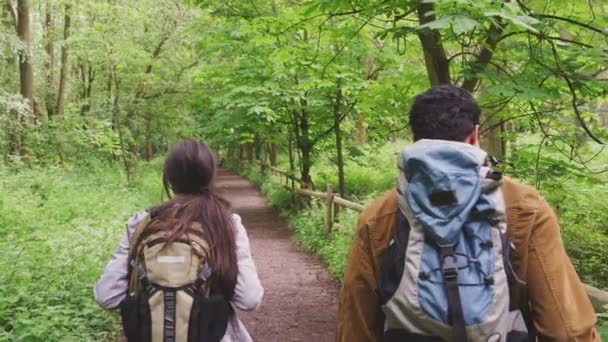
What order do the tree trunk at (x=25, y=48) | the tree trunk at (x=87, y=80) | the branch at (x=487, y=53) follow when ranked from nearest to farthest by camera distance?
the branch at (x=487, y=53)
the tree trunk at (x=25, y=48)
the tree trunk at (x=87, y=80)

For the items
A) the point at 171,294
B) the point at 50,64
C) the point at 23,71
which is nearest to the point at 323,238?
the point at 23,71

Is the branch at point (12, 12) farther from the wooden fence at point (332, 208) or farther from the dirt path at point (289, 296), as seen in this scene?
the wooden fence at point (332, 208)

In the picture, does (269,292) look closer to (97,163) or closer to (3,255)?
(3,255)

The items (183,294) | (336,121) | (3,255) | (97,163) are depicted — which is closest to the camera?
(183,294)

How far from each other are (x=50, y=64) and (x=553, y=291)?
20.2 m

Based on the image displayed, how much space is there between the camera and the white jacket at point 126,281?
7.94 feet

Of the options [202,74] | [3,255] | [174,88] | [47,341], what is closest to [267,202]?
[174,88]

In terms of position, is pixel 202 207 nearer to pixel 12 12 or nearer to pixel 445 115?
pixel 445 115

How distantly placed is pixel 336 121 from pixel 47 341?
8.94m

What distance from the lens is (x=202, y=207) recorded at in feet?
8.02

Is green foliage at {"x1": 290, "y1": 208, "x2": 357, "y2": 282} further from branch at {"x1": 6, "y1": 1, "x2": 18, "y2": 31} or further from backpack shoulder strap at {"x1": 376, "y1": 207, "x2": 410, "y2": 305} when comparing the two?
branch at {"x1": 6, "y1": 1, "x2": 18, "y2": 31}

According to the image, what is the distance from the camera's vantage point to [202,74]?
13.2m

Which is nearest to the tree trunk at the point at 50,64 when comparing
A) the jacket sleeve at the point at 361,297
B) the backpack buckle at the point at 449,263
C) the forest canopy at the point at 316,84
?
the forest canopy at the point at 316,84

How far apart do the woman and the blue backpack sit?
0.90 m
